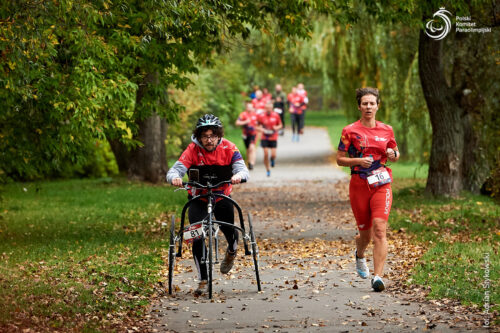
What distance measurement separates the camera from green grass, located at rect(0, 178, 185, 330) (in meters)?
8.29

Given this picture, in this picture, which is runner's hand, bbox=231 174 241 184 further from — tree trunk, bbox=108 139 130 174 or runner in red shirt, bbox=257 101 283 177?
tree trunk, bbox=108 139 130 174

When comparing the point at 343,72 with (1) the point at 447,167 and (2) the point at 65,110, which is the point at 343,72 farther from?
(2) the point at 65,110

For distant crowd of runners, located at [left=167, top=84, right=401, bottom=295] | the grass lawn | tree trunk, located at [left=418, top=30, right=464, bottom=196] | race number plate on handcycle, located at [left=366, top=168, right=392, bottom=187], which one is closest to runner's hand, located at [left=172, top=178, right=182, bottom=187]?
distant crowd of runners, located at [left=167, top=84, right=401, bottom=295]

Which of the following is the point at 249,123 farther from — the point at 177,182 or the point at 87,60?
the point at 177,182

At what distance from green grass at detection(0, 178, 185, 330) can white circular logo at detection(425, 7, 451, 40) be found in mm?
6190

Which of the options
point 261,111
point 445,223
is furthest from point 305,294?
point 261,111

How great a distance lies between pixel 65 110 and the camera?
11.9 metres

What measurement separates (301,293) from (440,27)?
924cm

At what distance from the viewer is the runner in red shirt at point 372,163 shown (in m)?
9.08

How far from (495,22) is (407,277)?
6.45 meters

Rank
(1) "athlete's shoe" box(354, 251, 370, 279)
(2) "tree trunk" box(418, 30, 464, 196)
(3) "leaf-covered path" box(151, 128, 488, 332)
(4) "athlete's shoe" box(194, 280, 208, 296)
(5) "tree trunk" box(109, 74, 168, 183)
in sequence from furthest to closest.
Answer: (5) "tree trunk" box(109, 74, 168, 183)
(2) "tree trunk" box(418, 30, 464, 196)
(1) "athlete's shoe" box(354, 251, 370, 279)
(4) "athlete's shoe" box(194, 280, 208, 296)
(3) "leaf-covered path" box(151, 128, 488, 332)

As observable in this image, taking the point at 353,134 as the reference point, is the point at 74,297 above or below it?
below

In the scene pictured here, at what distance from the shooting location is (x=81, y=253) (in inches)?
481

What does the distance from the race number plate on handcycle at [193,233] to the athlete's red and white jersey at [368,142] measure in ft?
5.54
